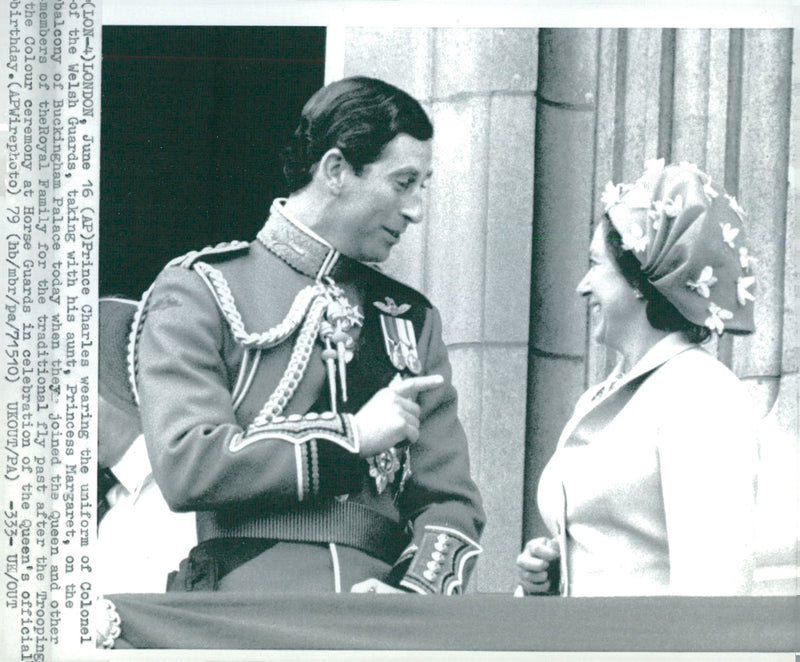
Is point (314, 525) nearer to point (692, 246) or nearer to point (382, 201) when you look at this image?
point (382, 201)

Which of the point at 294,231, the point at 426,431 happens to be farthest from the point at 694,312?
the point at 294,231

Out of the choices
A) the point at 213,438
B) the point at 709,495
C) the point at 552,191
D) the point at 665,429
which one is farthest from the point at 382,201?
the point at 709,495

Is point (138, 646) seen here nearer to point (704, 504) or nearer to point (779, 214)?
point (704, 504)

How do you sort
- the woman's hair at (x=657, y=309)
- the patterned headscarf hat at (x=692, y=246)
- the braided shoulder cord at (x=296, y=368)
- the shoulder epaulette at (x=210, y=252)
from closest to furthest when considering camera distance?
the patterned headscarf hat at (x=692, y=246), the woman's hair at (x=657, y=309), the braided shoulder cord at (x=296, y=368), the shoulder epaulette at (x=210, y=252)

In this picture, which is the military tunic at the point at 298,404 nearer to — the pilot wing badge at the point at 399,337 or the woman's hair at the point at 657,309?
the pilot wing badge at the point at 399,337

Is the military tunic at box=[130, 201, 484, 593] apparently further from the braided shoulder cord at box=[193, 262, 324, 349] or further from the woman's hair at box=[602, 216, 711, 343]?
the woman's hair at box=[602, 216, 711, 343]

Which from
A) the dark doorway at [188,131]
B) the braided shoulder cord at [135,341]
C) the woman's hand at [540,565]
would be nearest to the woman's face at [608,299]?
the woman's hand at [540,565]

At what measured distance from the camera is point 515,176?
12.8 feet

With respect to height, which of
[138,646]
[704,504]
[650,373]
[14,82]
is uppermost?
[14,82]

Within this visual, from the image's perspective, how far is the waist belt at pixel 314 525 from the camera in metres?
3.68

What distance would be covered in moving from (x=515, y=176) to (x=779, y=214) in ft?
2.16

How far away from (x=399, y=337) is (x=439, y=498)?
1.31 ft

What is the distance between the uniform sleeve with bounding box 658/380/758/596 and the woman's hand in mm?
286

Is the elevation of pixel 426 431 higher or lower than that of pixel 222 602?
higher
